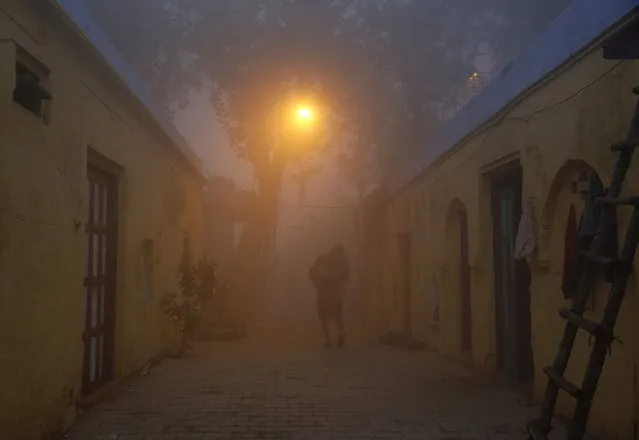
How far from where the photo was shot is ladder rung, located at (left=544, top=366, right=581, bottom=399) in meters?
3.26

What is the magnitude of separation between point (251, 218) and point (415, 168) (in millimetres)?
9789

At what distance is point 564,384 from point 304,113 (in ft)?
61.7

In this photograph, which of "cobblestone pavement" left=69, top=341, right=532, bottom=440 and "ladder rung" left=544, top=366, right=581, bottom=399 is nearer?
"ladder rung" left=544, top=366, right=581, bottom=399

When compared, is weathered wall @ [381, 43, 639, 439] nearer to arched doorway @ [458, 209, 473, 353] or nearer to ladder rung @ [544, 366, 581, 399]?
arched doorway @ [458, 209, 473, 353]

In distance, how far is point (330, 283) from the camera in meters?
12.4

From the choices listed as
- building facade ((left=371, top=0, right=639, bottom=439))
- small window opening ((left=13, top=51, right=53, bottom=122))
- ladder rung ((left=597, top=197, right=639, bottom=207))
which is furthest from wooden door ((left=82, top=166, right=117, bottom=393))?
ladder rung ((left=597, top=197, right=639, bottom=207))

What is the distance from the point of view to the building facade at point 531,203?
465cm

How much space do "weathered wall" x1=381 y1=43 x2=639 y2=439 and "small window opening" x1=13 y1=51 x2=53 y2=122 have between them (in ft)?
12.8

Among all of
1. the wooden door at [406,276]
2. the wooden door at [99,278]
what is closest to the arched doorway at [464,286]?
the wooden door at [406,276]

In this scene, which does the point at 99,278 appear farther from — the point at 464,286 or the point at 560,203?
the point at 464,286

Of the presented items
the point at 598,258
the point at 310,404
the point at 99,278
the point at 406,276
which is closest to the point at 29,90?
the point at 99,278

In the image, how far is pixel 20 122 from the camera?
4316mm

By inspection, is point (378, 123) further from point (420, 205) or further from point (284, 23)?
point (420, 205)

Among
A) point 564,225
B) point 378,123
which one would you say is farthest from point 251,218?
point 564,225
